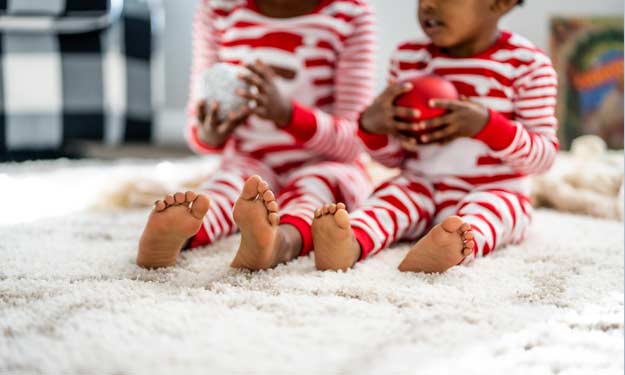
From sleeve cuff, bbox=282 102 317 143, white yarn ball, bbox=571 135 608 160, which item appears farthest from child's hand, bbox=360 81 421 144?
white yarn ball, bbox=571 135 608 160

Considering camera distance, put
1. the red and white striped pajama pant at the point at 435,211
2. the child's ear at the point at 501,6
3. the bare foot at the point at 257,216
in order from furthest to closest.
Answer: the child's ear at the point at 501,6 → the red and white striped pajama pant at the point at 435,211 → the bare foot at the point at 257,216

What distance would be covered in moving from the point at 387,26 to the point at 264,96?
1327mm

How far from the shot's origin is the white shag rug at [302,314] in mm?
534

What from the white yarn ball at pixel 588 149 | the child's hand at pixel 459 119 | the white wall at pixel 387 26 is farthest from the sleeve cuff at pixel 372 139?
the white wall at pixel 387 26

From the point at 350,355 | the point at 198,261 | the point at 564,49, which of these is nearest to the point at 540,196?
the point at 198,261

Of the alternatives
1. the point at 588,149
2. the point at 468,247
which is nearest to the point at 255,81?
the point at 468,247

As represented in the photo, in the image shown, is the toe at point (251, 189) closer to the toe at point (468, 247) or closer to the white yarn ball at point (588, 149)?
the toe at point (468, 247)

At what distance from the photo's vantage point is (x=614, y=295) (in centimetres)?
73

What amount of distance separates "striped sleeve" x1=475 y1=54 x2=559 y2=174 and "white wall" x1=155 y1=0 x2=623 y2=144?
4.12 feet

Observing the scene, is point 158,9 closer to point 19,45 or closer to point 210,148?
point 19,45

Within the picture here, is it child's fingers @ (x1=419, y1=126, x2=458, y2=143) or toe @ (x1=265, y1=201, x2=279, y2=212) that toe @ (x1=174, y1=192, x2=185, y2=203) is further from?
child's fingers @ (x1=419, y1=126, x2=458, y2=143)

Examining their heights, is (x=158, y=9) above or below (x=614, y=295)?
above

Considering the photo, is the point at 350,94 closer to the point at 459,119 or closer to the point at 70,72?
the point at 459,119

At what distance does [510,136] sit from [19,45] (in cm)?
143
